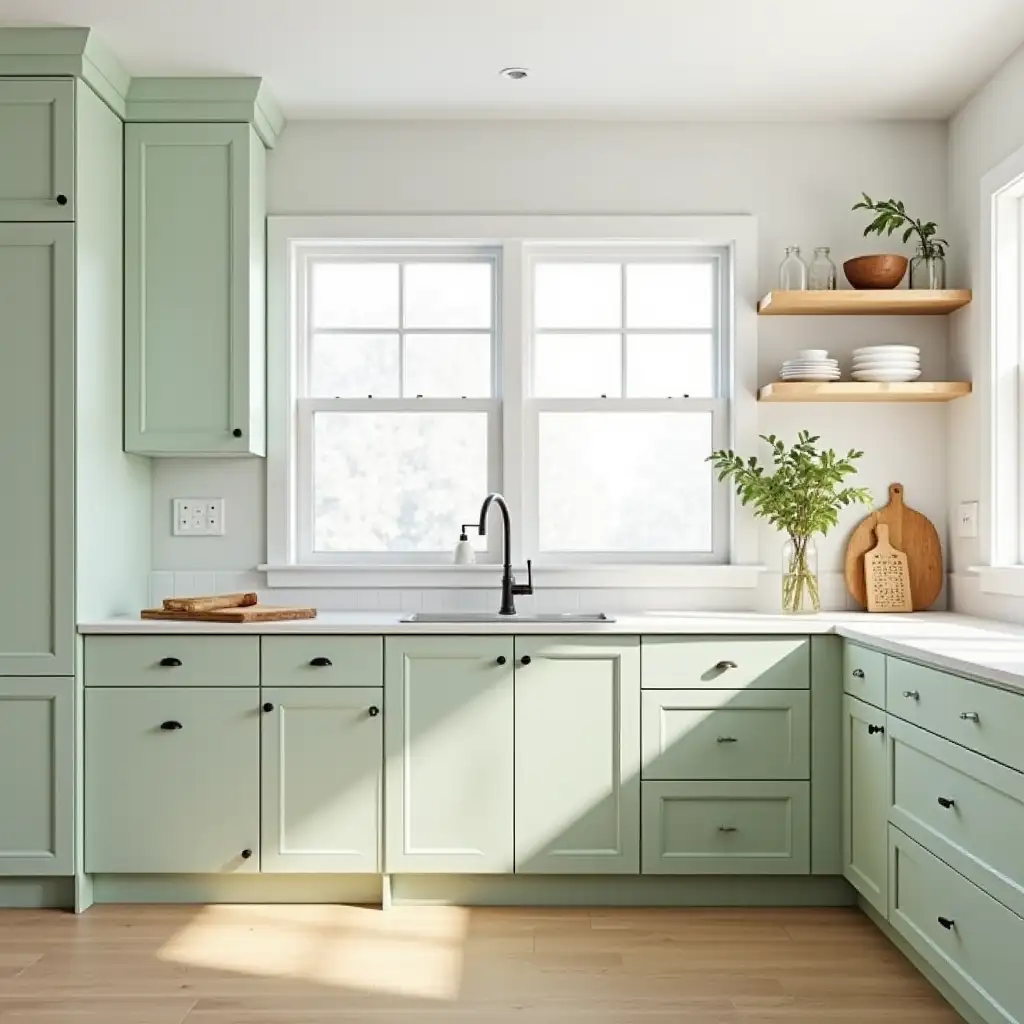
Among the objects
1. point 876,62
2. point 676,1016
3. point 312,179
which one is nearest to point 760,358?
point 876,62

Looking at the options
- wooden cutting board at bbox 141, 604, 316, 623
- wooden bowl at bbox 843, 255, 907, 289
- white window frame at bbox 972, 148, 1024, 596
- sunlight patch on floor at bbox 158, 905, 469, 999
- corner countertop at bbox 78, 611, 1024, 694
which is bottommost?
sunlight patch on floor at bbox 158, 905, 469, 999

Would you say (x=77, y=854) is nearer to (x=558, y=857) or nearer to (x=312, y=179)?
(x=558, y=857)

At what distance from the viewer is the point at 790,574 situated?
12.7 ft

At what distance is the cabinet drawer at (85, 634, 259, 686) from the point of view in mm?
3477

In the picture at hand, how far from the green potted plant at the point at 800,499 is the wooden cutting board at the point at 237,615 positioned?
1437 millimetres

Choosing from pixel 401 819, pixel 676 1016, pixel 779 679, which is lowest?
pixel 676 1016

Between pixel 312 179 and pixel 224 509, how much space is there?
3.85 ft

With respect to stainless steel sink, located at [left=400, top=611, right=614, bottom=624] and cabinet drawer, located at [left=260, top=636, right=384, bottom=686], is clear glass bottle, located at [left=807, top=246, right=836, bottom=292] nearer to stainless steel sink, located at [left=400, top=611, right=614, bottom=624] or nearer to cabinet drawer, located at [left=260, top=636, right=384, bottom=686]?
stainless steel sink, located at [left=400, top=611, right=614, bottom=624]

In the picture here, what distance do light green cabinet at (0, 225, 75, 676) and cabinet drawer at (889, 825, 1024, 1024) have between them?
239 centimetres

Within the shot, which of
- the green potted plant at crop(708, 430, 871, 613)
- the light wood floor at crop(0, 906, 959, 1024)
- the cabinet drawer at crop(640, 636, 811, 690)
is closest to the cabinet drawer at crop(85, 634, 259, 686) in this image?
the light wood floor at crop(0, 906, 959, 1024)

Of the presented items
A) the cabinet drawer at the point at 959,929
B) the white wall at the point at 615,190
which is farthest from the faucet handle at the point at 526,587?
the cabinet drawer at the point at 959,929

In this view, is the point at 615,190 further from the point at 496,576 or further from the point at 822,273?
the point at 496,576

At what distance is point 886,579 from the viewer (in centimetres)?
399

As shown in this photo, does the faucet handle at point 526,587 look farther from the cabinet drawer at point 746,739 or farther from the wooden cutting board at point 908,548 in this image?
the wooden cutting board at point 908,548
